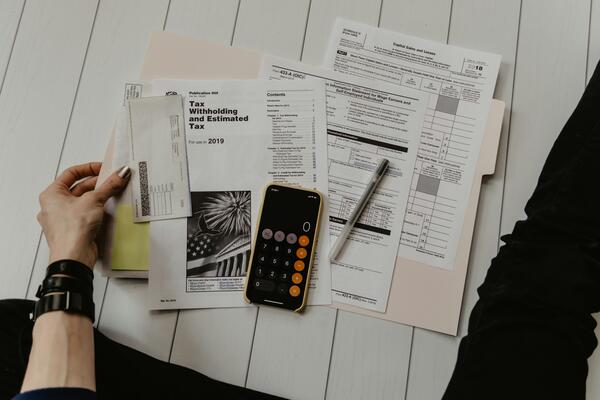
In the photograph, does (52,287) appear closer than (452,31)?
Yes

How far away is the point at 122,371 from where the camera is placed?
0.63 metres

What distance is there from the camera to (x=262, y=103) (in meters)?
0.72

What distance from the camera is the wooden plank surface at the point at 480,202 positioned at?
2.22 feet

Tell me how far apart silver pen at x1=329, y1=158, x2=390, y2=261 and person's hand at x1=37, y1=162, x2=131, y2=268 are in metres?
0.29

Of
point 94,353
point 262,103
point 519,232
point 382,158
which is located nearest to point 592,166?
point 519,232

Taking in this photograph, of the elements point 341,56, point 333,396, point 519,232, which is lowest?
point 333,396

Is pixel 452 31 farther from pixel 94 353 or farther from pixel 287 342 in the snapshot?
pixel 94 353

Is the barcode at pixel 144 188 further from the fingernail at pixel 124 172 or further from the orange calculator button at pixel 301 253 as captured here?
the orange calculator button at pixel 301 253

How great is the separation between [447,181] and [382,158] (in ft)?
0.31

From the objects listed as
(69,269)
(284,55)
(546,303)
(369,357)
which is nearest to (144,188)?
(69,269)

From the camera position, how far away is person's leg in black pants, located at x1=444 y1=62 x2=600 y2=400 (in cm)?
55

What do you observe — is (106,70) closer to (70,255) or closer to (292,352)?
(70,255)

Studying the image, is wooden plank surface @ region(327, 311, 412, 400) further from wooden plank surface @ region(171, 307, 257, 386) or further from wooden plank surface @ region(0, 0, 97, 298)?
wooden plank surface @ region(0, 0, 97, 298)

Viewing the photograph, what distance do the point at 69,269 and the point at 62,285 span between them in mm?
21
